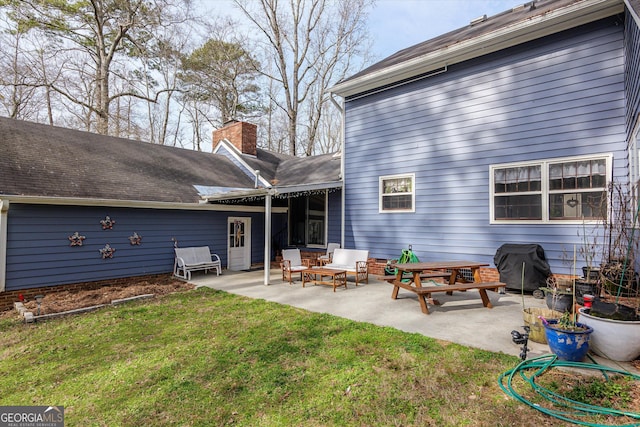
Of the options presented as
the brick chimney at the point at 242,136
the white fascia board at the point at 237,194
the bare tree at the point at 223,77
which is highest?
the bare tree at the point at 223,77

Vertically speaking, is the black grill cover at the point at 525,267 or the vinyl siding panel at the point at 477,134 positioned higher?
the vinyl siding panel at the point at 477,134

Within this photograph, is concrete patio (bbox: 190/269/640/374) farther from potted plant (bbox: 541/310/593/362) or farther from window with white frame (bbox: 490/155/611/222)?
window with white frame (bbox: 490/155/611/222)

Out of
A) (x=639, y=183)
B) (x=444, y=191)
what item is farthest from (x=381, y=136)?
(x=639, y=183)

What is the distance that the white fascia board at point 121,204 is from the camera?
6.14m

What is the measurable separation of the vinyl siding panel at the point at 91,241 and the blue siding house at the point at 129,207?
0.07 ft

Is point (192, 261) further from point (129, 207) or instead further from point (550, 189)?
point (550, 189)

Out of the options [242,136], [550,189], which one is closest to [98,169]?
[242,136]

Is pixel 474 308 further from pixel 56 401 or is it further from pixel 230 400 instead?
pixel 56 401

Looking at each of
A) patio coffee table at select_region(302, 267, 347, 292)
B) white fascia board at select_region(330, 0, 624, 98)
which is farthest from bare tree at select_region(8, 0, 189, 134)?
patio coffee table at select_region(302, 267, 347, 292)

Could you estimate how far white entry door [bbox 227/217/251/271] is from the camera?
995 centimetres

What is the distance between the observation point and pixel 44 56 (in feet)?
47.7

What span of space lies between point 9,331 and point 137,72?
16.4 meters

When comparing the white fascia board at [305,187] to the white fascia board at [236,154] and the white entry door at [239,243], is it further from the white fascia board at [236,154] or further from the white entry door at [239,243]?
the white fascia board at [236,154]

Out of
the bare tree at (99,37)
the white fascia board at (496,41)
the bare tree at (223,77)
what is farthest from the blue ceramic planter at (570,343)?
the bare tree at (223,77)
